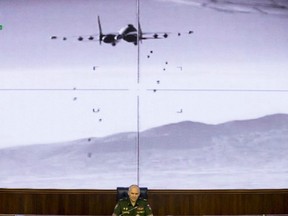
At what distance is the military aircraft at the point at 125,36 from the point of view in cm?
A: 661

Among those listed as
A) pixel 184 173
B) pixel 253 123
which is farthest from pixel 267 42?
pixel 184 173

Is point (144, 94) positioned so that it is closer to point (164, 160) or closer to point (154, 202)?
point (164, 160)

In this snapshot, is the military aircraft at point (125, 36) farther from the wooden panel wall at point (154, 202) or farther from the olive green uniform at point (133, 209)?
the olive green uniform at point (133, 209)

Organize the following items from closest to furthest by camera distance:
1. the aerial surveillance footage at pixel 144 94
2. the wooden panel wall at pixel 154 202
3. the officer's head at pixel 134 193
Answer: the officer's head at pixel 134 193 < the wooden panel wall at pixel 154 202 < the aerial surveillance footage at pixel 144 94

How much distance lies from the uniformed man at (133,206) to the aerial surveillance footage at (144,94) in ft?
4.34

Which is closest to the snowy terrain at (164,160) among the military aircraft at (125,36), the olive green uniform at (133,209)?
the military aircraft at (125,36)

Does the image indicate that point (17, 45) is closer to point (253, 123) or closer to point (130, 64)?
point (130, 64)

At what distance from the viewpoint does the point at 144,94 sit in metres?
6.59

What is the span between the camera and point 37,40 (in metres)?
6.64

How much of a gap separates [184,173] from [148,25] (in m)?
Answer: 2.01

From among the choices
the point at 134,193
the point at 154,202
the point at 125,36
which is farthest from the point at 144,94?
the point at 134,193

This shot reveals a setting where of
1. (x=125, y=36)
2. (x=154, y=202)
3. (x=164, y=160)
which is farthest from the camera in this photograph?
(x=125, y=36)

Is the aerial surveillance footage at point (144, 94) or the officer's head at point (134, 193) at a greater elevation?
the aerial surveillance footage at point (144, 94)

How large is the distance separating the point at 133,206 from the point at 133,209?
4 centimetres
